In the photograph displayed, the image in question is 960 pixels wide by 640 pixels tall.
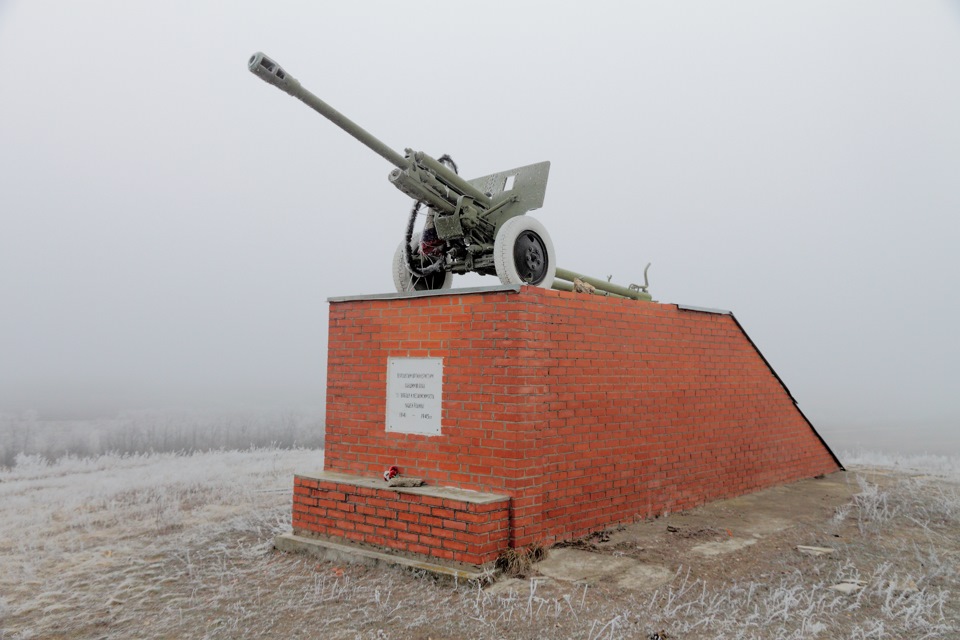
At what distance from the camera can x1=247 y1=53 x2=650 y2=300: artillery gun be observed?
5887 millimetres

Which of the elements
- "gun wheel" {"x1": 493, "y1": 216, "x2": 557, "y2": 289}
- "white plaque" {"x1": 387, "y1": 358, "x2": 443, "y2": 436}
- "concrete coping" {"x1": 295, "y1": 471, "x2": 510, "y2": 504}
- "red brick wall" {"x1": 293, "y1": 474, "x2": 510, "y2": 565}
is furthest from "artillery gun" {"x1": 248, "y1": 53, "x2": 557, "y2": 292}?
"red brick wall" {"x1": 293, "y1": 474, "x2": 510, "y2": 565}

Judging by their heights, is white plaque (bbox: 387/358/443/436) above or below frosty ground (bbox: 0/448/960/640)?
above

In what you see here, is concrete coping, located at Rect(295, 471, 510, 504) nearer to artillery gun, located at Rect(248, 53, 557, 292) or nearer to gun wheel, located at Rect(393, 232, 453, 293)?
artillery gun, located at Rect(248, 53, 557, 292)

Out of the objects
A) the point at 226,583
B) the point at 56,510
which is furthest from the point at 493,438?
the point at 56,510

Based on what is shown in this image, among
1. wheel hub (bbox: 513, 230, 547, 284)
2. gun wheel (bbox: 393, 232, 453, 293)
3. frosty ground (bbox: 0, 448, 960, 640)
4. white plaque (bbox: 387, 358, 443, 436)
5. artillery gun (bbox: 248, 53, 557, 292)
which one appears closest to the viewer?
frosty ground (bbox: 0, 448, 960, 640)

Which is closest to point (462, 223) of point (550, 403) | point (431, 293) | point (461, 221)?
point (461, 221)

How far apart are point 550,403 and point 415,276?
7.75 feet

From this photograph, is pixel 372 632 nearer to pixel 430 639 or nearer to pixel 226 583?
pixel 430 639

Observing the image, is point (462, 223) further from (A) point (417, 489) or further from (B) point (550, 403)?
(A) point (417, 489)

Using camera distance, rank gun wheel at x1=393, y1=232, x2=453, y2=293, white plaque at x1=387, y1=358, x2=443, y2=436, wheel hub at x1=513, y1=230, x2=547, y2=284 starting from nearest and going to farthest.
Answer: white plaque at x1=387, y1=358, x2=443, y2=436, wheel hub at x1=513, y1=230, x2=547, y2=284, gun wheel at x1=393, y1=232, x2=453, y2=293

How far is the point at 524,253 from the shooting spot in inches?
242

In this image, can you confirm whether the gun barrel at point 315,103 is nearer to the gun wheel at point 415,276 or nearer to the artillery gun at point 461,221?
the artillery gun at point 461,221

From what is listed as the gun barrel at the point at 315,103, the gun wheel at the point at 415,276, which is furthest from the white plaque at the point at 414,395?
the gun barrel at the point at 315,103

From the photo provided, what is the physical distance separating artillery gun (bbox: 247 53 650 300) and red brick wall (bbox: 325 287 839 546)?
75cm
